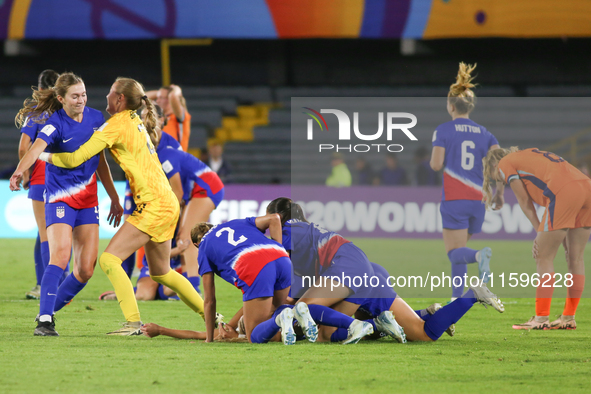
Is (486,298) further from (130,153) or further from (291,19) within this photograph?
(291,19)

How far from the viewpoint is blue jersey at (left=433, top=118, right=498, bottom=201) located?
20.4 ft

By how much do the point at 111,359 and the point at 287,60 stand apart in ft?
55.1

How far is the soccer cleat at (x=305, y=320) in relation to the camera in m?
4.43

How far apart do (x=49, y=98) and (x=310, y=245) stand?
211 cm

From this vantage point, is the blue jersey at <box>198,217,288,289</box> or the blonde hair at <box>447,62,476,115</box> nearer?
the blue jersey at <box>198,217,288,289</box>

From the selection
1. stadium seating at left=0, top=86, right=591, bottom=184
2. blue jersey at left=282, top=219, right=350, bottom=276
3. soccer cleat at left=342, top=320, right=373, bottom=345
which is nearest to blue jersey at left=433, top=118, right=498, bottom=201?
blue jersey at left=282, top=219, right=350, bottom=276

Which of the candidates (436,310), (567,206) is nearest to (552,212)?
(567,206)

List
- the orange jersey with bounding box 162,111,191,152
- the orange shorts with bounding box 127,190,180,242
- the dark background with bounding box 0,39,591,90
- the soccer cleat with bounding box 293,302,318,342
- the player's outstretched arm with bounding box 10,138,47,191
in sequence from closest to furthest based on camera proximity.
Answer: the soccer cleat with bounding box 293,302,318,342
the player's outstretched arm with bounding box 10,138,47,191
the orange shorts with bounding box 127,190,180,242
the orange jersey with bounding box 162,111,191,152
the dark background with bounding box 0,39,591,90

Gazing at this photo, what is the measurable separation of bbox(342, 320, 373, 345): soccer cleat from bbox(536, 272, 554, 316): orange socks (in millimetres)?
1731

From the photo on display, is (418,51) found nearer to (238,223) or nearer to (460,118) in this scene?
(460,118)

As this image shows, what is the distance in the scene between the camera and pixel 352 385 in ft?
11.7

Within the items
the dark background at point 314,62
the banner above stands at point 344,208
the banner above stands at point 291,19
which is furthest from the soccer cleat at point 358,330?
the dark background at point 314,62

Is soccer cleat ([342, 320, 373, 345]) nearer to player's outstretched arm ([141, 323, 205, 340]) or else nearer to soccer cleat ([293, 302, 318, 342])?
soccer cleat ([293, 302, 318, 342])

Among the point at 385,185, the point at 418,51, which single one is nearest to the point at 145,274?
the point at 385,185
